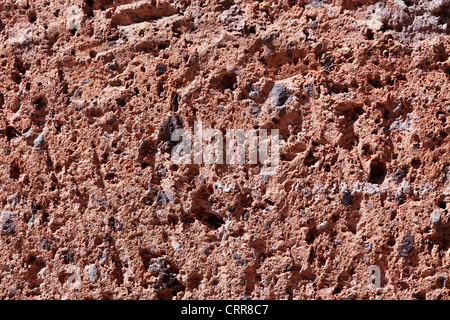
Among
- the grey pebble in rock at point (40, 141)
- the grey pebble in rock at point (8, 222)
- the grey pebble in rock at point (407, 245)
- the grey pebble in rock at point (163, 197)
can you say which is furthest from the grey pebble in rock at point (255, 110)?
the grey pebble in rock at point (8, 222)

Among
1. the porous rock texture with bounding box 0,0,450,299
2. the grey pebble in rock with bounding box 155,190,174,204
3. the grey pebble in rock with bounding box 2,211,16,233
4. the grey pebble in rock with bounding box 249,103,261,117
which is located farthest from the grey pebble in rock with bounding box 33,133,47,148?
the grey pebble in rock with bounding box 249,103,261,117

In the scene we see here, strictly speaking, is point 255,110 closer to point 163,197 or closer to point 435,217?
point 163,197

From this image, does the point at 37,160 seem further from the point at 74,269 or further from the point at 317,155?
the point at 317,155

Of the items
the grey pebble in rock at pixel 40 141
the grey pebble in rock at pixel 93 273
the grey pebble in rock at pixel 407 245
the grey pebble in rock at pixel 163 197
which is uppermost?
the grey pebble in rock at pixel 40 141

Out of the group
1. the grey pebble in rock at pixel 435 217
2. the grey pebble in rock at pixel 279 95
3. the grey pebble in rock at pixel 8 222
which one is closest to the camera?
the grey pebble in rock at pixel 435 217

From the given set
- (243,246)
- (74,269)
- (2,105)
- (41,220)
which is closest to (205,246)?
(243,246)

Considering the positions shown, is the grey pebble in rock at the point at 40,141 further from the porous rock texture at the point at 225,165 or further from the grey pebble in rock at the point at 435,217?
the grey pebble in rock at the point at 435,217

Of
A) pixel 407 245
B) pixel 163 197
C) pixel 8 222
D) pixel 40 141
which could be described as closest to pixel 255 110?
pixel 163 197
